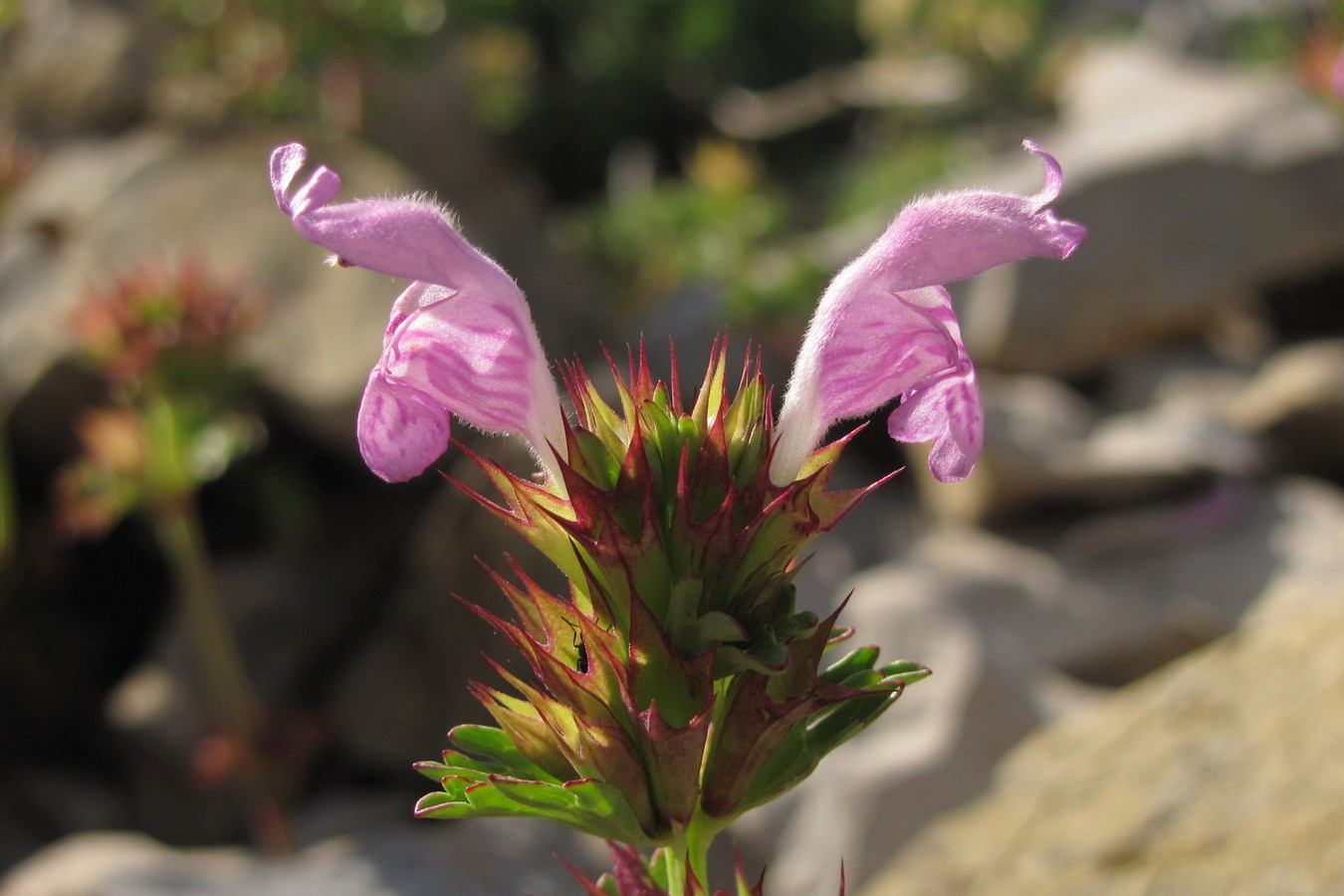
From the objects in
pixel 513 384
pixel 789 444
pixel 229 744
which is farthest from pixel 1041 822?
pixel 229 744

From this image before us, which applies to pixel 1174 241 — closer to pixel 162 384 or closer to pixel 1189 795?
pixel 1189 795

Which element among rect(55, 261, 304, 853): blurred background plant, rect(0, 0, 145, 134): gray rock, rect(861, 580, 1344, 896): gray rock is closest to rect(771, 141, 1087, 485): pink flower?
rect(861, 580, 1344, 896): gray rock

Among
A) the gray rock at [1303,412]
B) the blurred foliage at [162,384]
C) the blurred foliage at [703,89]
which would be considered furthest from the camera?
the blurred foliage at [703,89]

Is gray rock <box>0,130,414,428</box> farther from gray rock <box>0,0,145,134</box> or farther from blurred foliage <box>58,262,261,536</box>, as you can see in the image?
blurred foliage <box>58,262,261,536</box>

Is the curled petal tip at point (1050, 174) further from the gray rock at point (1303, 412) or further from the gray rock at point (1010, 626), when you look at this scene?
the gray rock at point (1303, 412)

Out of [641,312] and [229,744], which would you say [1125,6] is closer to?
[641,312]

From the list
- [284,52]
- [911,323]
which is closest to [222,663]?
[911,323]

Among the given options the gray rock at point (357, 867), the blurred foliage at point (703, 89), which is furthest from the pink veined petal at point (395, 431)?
the blurred foliage at point (703, 89)

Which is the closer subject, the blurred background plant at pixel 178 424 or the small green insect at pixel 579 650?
the small green insect at pixel 579 650
